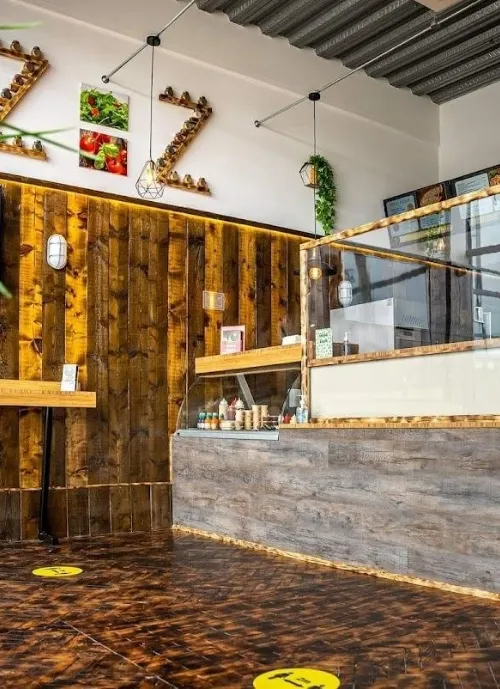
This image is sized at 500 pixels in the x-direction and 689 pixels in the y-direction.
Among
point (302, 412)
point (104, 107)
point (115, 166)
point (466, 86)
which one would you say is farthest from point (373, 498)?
point (466, 86)

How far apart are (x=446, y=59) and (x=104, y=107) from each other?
3.88 m

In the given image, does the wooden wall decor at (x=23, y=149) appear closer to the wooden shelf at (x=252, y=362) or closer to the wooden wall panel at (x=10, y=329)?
the wooden wall panel at (x=10, y=329)

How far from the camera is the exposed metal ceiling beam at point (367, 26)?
704cm

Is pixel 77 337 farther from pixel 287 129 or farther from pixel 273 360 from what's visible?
pixel 287 129

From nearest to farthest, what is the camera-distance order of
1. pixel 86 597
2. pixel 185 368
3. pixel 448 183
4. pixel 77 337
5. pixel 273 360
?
pixel 86 597
pixel 273 360
pixel 77 337
pixel 185 368
pixel 448 183

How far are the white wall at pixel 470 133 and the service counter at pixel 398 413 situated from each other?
4.41 m

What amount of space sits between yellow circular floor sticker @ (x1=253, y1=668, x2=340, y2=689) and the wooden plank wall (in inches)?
146

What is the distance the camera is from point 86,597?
12.4 ft

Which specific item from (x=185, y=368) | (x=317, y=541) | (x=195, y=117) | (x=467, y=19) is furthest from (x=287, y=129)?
(x=317, y=541)

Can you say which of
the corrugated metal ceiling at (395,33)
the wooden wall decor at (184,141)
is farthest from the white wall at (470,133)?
the wooden wall decor at (184,141)

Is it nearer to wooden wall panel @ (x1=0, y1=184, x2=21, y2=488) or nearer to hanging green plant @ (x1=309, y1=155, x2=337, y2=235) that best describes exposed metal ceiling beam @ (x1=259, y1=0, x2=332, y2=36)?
hanging green plant @ (x1=309, y1=155, x2=337, y2=235)

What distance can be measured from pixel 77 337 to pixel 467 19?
4810 millimetres

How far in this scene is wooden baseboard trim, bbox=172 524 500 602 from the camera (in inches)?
149

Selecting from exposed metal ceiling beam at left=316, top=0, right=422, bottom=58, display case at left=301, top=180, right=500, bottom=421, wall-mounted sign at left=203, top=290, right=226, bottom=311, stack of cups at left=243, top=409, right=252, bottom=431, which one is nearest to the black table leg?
stack of cups at left=243, top=409, right=252, bottom=431
